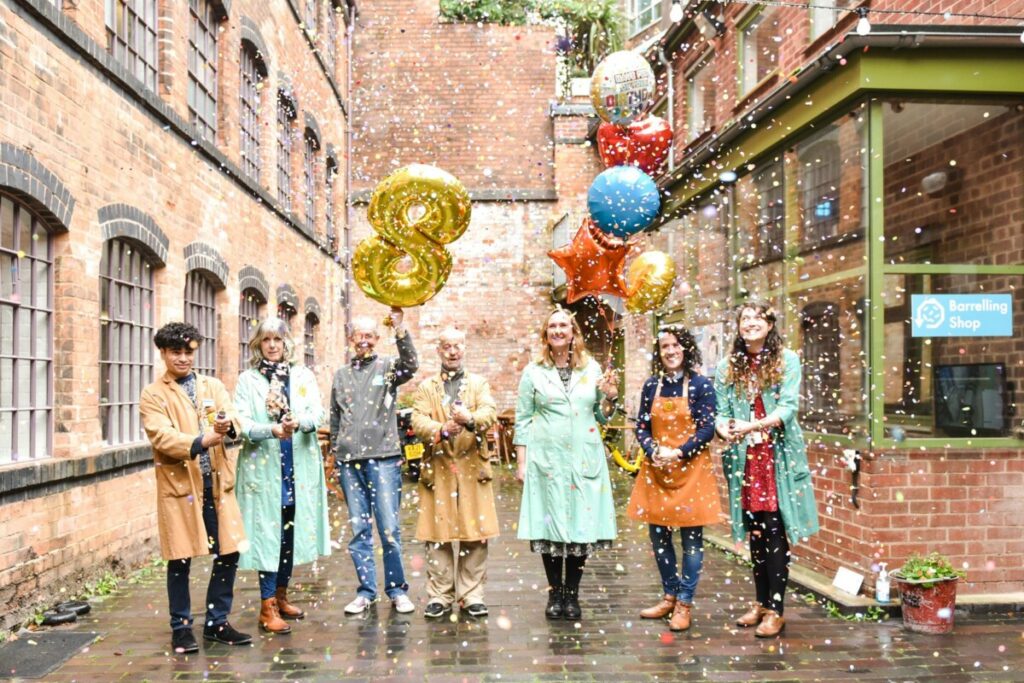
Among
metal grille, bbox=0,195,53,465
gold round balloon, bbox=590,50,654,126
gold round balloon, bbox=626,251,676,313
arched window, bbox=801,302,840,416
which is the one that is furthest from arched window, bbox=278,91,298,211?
arched window, bbox=801,302,840,416

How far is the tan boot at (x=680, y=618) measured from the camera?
5.47 meters

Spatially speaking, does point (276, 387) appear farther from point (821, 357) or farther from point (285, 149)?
point (285, 149)

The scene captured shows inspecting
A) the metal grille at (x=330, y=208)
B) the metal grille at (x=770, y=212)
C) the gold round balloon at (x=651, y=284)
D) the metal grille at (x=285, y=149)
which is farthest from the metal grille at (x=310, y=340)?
the metal grille at (x=770, y=212)

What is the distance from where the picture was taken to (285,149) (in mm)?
14469

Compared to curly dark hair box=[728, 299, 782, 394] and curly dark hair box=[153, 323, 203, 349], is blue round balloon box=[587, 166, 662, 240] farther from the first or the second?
curly dark hair box=[153, 323, 203, 349]

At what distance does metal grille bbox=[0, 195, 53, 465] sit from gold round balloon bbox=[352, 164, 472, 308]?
7.90ft

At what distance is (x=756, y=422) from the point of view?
5297 millimetres

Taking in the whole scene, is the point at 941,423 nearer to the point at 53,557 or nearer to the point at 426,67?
the point at 53,557

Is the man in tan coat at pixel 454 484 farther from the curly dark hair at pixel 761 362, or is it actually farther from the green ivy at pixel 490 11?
the green ivy at pixel 490 11

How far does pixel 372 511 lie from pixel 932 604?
3607mm

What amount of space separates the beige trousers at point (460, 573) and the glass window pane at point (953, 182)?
144 inches

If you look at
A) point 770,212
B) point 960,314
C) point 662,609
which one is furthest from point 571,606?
point 770,212

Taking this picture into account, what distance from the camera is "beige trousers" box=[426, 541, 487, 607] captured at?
589 cm

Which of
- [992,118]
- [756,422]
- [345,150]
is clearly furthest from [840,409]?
[345,150]
